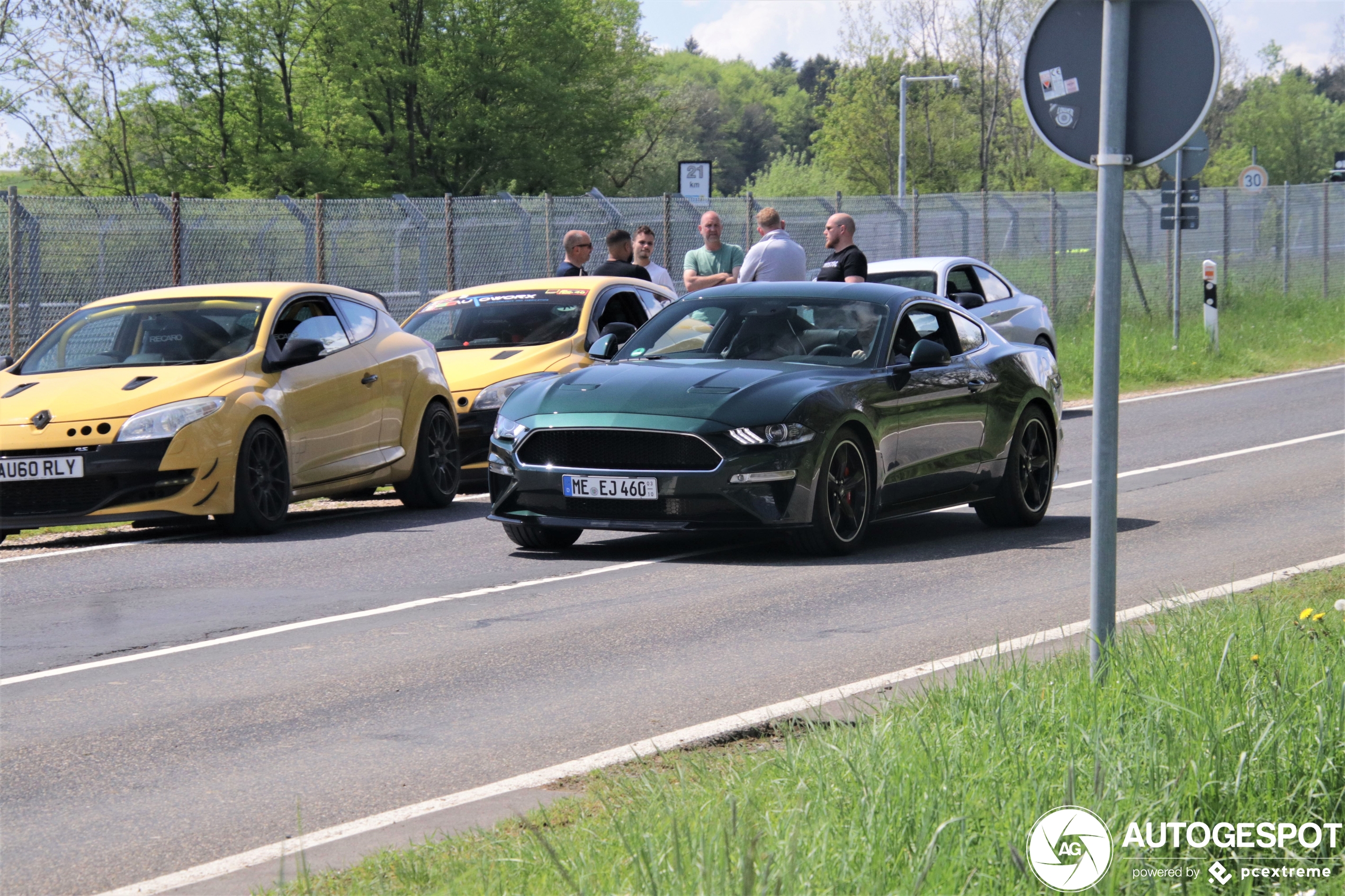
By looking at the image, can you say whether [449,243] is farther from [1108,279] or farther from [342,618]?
[1108,279]

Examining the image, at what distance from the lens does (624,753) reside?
584cm

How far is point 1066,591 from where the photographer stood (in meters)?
9.02

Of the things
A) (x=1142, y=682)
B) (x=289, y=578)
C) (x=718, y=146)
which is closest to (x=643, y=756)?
(x=1142, y=682)

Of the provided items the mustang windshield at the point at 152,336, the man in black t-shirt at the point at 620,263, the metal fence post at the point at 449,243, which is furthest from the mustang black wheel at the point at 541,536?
the metal fence post at the point at 449,243

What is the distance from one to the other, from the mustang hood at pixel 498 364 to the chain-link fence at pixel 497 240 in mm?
4573

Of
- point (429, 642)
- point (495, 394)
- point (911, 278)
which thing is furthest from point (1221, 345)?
point (429, 642)

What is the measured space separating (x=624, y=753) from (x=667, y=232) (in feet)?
62.2

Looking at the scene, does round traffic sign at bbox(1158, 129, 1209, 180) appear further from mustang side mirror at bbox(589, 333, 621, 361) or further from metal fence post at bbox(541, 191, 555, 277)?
mustang side mirror at bbox(589, 333, 621, 361)

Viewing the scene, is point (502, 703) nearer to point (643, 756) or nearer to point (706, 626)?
point (643, 756)

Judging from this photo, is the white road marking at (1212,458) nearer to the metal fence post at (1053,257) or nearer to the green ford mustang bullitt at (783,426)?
the green ford mustang bullitt at (783,426)

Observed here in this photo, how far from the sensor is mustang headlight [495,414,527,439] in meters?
10.3

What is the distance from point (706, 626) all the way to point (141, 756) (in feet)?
9.71

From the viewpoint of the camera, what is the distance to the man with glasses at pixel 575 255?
57.4 feet

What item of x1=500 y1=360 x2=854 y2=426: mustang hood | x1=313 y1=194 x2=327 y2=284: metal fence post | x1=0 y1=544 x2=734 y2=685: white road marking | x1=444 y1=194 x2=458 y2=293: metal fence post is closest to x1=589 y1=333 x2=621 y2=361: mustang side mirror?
x1=500 y1=360 x2=854 y2=426: mustang hood
